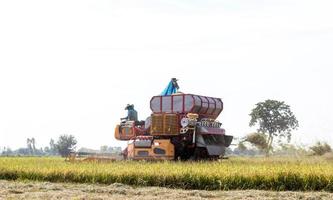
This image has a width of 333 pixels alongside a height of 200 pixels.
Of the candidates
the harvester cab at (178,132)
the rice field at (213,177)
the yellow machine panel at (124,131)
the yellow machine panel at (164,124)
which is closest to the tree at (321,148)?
the harvester cab at (178,132)

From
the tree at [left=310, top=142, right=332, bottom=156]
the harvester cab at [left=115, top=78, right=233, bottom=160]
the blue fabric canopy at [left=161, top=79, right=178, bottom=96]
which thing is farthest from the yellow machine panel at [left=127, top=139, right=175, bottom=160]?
the tree at [left=310, top=142, right=332, bottom=156]

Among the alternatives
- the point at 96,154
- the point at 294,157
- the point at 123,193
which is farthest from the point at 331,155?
the point at 123,193

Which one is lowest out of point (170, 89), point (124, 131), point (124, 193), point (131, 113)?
point (124, 193)

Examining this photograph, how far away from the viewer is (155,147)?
60.5ft

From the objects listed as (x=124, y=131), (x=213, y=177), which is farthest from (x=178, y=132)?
(x=213, y=177)

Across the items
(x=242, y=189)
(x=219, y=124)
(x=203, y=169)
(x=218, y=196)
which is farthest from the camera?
(x=219, y=124)

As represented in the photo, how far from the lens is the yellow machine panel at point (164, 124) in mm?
18469

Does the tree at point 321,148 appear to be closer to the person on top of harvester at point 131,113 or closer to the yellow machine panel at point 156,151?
the yellow machine panel at point 156,151

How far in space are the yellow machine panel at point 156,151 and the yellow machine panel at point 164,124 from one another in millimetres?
341

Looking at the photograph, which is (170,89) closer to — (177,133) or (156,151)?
(177,133)

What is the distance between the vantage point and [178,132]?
18422mm

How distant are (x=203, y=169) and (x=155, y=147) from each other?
6.18 m

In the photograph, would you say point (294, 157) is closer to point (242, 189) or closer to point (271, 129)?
point (242, 189)

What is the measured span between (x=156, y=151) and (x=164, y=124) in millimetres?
942
